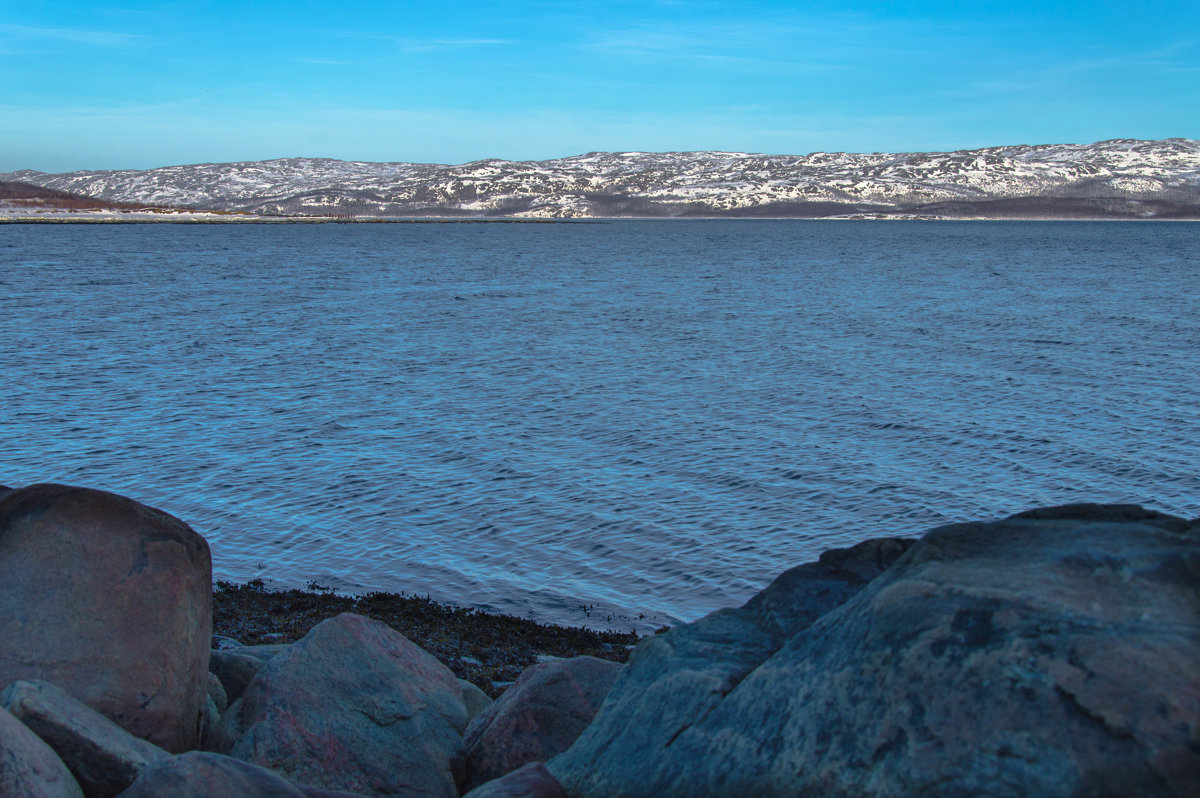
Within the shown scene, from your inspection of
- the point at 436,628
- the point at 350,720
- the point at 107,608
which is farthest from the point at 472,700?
the point at 436,628

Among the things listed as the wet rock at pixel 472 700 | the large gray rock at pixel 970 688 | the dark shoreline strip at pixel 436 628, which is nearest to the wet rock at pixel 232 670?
the wet rock at pixel 472 700

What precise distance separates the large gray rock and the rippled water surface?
6.91 m

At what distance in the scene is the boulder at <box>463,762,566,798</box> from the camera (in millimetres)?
5336

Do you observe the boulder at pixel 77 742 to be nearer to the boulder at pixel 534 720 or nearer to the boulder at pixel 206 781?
the boulder at pixel 206 781

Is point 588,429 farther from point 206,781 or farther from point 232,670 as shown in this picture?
point 206,781

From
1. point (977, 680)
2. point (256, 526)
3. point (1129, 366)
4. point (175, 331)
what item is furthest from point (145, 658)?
point (175, 331)

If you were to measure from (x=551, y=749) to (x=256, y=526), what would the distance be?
1007 centimetres

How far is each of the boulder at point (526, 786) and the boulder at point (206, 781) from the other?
104 cm

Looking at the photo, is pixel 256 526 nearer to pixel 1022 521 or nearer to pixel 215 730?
pixel 215 730

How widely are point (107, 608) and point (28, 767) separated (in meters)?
1.88

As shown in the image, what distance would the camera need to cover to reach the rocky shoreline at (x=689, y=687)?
12.1 ft

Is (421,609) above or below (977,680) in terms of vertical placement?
below

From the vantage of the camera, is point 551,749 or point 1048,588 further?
point 551,749

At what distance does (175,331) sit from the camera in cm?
4066
